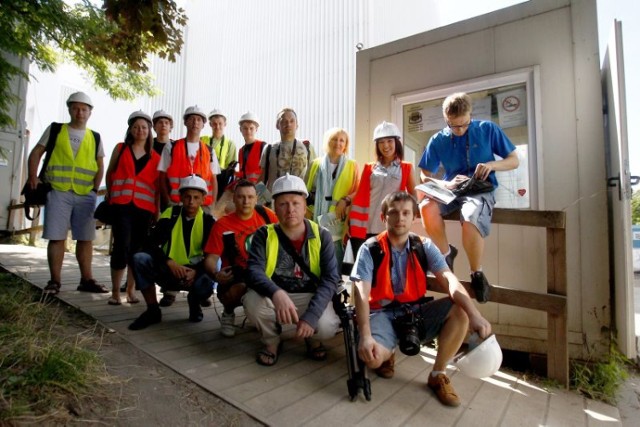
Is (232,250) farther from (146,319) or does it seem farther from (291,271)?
(146,319)

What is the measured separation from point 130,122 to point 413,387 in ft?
12.5

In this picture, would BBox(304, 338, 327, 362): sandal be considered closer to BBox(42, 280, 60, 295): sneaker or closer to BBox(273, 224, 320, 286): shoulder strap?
BBox(273, 224, 320, 286): shoulder strap

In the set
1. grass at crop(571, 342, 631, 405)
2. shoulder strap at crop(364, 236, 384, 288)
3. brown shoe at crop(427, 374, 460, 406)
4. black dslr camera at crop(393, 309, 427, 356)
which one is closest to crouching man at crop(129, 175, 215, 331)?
shoulder strap at crop(364, 236, 384, 288)

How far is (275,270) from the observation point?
285 centimetres

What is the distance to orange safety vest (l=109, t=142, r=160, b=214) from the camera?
145 inches

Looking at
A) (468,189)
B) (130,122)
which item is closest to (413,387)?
(468,189)

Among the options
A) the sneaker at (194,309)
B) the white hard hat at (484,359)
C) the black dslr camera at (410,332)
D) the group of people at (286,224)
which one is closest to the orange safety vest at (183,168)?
the group of people at (286,224)

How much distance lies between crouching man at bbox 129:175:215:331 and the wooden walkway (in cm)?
26

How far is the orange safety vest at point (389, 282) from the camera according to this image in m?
2.61

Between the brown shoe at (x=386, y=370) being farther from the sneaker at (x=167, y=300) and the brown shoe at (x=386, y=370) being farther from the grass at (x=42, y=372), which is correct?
the sneaker at (x=167, y=300)

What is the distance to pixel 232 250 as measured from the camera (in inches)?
128

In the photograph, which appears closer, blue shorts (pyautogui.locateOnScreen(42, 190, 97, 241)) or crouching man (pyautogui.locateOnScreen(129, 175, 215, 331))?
crouching man (pyautogui.locateOnScreen(129, 175, 215, 331))

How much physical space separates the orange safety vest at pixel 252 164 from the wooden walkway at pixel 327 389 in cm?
179

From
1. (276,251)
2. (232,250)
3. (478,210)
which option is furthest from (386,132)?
(232,250)
